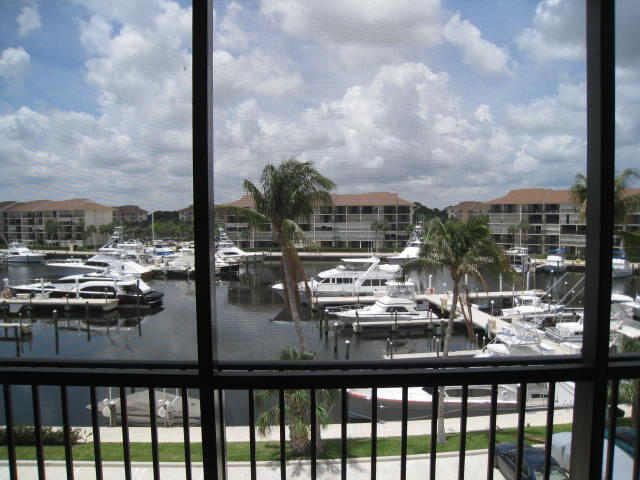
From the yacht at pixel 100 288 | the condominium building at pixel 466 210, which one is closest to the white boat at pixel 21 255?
the yacht at pixel 100 288

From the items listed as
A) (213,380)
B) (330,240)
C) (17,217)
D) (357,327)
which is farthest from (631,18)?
(17,217)

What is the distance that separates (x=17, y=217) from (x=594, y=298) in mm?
2359

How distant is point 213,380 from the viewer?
4.25 ft

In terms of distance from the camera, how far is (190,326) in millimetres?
1795

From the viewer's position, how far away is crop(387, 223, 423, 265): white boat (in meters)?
1.69

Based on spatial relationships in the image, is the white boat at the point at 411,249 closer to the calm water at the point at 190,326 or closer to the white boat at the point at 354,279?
the white boat at the point at 354,279

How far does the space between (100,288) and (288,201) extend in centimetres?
151

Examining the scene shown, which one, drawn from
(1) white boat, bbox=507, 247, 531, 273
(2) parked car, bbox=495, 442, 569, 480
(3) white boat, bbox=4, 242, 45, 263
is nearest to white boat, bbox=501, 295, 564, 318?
(1) white boat, bbox=507, 247, 531, 273

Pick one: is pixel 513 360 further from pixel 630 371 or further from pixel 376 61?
pixel 376 61

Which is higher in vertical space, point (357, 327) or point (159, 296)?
point (159, 296)

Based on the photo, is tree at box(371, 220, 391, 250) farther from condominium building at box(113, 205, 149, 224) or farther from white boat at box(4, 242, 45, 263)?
white boat at box(4, 242, 45, 263)

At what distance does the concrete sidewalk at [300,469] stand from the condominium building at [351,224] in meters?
1.49

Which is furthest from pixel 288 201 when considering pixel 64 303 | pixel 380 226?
pixel 64 303

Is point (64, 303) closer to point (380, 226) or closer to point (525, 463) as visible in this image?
point (380, 226)
